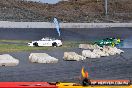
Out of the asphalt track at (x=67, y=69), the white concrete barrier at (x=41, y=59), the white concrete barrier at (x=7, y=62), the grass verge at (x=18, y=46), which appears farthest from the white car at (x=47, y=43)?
the white concrete barrier at (x=7, y=62)

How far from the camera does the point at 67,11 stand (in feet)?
285

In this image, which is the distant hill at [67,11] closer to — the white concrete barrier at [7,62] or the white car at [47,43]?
the white car at [47,43]

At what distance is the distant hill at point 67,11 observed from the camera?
74.4 metres

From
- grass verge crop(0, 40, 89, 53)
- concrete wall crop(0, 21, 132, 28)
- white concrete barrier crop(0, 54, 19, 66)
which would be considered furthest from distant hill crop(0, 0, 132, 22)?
white concrete barrier crop(0, 54, 19, 66)

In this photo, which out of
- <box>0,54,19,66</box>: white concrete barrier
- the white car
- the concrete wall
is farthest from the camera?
the concrete wall

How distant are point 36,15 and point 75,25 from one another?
1268 cm

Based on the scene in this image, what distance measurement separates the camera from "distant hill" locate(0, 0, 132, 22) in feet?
244

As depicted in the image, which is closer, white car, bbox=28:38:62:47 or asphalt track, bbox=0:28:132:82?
asphalt track, bbox=0:28:132:82

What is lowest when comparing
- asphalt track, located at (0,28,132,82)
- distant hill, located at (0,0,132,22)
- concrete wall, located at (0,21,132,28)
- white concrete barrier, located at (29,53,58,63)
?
asphalt track, located at (0,28,132,82)

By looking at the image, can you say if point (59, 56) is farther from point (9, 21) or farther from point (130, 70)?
point (9, 21)

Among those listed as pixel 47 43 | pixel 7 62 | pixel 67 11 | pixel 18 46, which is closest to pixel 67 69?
pixel 7 62

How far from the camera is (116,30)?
214ft

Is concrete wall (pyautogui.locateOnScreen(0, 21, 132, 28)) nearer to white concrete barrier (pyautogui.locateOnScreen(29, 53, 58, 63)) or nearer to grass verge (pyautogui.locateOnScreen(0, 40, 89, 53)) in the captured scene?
grass verge (pyautogui.locateOnScreen(0, 40, 89, 53))

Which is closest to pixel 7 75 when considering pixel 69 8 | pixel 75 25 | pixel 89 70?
pixel 89 70
